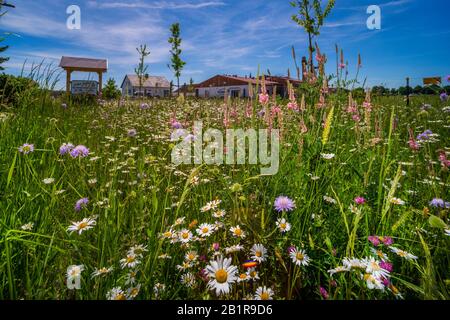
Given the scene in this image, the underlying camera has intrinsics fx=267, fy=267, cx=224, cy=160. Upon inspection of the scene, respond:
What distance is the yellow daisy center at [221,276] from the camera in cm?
118

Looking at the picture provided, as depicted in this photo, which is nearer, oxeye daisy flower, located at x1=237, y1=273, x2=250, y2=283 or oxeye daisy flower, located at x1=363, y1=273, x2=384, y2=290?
oxeye daisy flower, located at x1=363, y1=273, x2=384, y2=290

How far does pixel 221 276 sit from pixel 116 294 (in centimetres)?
44

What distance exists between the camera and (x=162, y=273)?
4.54 feet

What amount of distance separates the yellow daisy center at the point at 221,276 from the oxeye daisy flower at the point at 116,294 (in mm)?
393

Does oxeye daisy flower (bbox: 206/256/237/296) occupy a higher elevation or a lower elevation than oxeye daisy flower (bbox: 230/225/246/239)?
lower

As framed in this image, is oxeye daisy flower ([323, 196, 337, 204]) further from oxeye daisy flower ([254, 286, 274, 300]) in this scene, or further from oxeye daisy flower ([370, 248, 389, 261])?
oxeye daisy flower ([254, 286, 274, 300])

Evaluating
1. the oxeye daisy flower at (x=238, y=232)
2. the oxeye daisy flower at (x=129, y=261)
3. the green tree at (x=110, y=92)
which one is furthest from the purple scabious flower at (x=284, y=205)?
the green tree at (x=110, y=92)

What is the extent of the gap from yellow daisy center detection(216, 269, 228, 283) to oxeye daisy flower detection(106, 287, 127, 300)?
393 millimetres

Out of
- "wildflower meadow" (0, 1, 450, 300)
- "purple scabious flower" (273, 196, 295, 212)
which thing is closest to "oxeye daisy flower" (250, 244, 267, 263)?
"wildflower meadow" (0, 1, 450, 300)

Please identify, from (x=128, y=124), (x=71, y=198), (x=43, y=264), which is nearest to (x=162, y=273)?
(x=43, y=264)

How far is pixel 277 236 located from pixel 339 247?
0.35 m

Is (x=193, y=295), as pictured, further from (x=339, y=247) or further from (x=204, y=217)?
(x=339, y=247)

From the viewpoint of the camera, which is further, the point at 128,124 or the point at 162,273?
the point at 128,124

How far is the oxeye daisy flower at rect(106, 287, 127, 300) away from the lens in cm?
109
